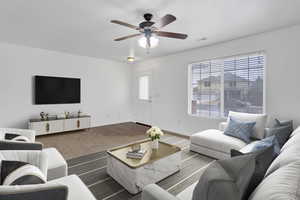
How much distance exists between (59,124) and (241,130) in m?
4.73

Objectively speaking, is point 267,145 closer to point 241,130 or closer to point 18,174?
point 241,130

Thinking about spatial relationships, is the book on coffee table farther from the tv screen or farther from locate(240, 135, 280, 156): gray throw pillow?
the tv screen

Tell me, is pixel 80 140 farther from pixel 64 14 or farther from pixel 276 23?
pixel 276 23

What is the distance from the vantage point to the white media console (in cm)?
415

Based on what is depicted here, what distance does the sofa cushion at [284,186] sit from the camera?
644mm

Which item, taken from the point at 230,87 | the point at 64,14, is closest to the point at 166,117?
the point at 230,87

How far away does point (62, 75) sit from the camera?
191 inches

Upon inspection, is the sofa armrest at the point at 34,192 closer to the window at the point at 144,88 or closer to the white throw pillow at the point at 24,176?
the white throw pillow at the point at 24,176

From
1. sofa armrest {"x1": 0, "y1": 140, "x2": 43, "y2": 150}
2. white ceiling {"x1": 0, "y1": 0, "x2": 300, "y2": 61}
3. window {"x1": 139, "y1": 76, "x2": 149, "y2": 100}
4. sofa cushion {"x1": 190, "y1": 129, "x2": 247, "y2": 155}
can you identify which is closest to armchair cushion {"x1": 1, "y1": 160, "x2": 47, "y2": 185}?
sofa armrest {"x1": 0, "y1": 140, "x2": 43, "y2": 150}

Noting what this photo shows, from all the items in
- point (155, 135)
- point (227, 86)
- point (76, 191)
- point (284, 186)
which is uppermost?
point (227, 86)

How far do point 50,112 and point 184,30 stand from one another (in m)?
4.49

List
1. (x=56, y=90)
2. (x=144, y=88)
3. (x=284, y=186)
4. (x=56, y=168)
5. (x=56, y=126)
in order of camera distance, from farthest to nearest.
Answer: (x=144, y=88) → (x=56, y=90) → (x=56, y=126) → (x=56, y=168) → (x=284, y=186)

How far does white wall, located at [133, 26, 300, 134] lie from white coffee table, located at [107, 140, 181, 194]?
78.8 inches

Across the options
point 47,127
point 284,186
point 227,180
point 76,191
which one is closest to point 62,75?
point 47,127
